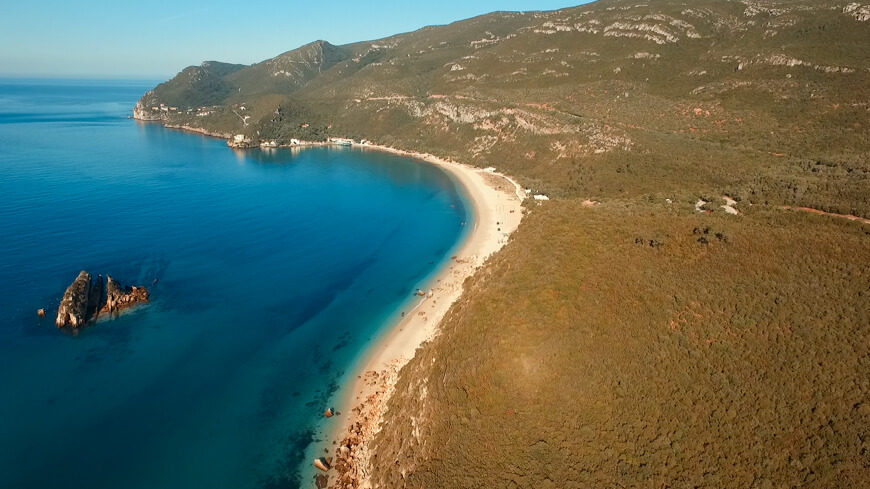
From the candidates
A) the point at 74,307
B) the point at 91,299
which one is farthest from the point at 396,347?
the point at 91,299

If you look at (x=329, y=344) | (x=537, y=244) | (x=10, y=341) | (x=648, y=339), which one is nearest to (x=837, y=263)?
(x=648, y=339)

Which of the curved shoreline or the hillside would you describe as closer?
the hillside

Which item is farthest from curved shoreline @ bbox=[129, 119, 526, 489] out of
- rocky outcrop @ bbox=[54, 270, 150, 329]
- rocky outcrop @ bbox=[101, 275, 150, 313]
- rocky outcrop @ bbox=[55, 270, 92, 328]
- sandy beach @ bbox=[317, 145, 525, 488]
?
rocky outcrop @ bbox=[55, 270, 92, 328]

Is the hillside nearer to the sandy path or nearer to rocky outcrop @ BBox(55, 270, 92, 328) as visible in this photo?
the sandy path

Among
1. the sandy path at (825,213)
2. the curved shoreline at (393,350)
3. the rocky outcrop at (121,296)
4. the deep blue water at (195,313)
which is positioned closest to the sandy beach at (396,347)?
the curved shoreline at (393,350)

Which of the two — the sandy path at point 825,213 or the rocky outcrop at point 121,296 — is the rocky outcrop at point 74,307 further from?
the sandy path at point 825,213

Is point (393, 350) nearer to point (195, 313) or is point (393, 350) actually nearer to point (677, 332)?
point (195, 313)

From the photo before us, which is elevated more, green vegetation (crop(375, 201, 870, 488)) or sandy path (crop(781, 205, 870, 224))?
Result: sandy path (crop(781, 205, 870, 224))

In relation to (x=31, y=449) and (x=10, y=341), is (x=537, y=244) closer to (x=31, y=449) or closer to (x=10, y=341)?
(x=31, y=449)
